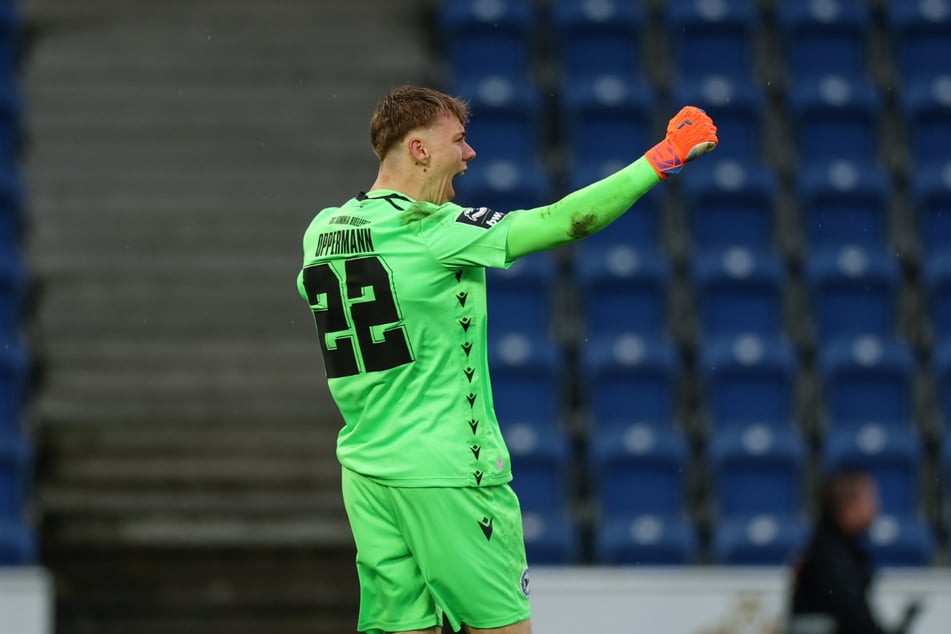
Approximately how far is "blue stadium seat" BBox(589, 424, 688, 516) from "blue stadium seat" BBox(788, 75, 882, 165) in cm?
274

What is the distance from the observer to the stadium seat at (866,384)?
27.4 ft

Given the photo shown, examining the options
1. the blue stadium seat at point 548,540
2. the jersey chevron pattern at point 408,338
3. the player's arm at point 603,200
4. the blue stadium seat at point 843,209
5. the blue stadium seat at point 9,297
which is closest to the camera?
the player's arm at point 603,200

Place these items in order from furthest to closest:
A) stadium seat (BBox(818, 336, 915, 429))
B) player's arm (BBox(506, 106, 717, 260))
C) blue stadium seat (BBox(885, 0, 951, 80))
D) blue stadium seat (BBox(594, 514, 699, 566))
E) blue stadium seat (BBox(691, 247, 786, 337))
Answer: blue stadium seat (BBox(885, 0, 951, 80)) → blue stadium seat (BBox(691, 247, 786, 337)) → stadium seat (BBox(818, 336, 915, 429)) → blue stadium seat (BBox(594, 514, 699, 566)) → player's arm (BBox(506, 106, 717, 260))

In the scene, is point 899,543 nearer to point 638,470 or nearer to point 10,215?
point 638,470

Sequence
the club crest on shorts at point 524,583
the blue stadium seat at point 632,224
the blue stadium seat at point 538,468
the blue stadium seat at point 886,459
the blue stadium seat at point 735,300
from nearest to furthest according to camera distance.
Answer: the club crest on shorts at point 524,583
the blue stadium seat at point 538,468
the blue stadium seat at point 886,459
the blue stadium seat at point 735,300
the blue stadium seat at point 632,224

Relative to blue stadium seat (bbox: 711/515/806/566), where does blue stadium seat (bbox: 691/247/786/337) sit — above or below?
above

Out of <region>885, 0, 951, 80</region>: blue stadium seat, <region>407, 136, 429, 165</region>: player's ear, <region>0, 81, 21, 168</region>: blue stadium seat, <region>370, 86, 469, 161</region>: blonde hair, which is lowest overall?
<region>407, 136, 429, 165</region>: player's ear

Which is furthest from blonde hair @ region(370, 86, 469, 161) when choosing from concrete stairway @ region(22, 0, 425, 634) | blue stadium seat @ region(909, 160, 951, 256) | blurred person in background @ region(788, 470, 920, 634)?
blue stadium seat @ region(909, 160, 951, 256)

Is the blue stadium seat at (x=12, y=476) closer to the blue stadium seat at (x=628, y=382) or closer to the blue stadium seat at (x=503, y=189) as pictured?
the blue stadium seat at (x=503, y=189)

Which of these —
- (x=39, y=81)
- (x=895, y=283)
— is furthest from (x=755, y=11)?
(x=39, y=81)

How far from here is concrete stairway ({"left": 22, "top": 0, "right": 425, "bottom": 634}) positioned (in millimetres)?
7750

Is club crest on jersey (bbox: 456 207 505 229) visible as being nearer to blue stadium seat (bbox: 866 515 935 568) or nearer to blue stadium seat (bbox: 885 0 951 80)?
blue stadium seat (bbox: 866 515 935 568)

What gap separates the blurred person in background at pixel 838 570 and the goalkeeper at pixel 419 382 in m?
2.77

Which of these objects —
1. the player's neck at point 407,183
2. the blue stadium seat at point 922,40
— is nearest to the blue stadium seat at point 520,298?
the blue stadium seat at point 922,40
